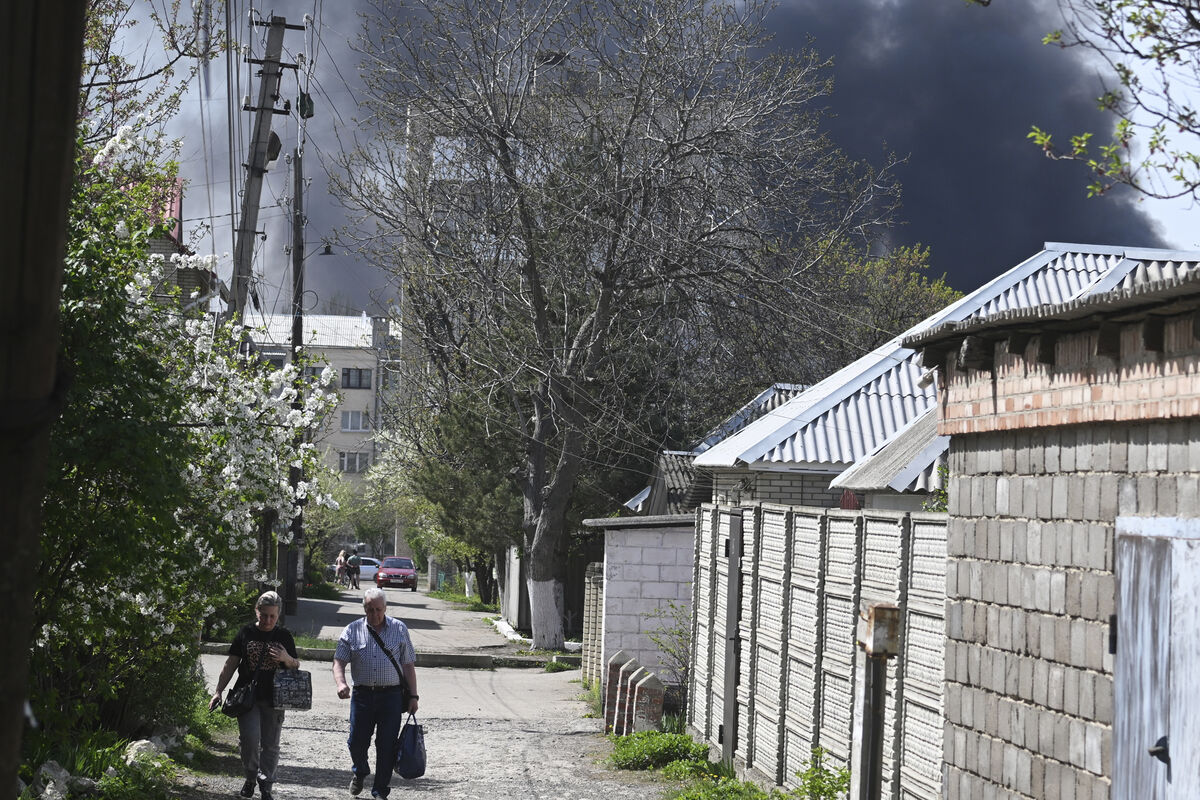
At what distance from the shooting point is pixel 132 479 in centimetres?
A: 793

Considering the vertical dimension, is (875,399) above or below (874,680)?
above

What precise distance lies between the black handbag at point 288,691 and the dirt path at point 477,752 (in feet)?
3.15

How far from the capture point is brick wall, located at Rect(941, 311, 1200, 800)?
466 centimetres

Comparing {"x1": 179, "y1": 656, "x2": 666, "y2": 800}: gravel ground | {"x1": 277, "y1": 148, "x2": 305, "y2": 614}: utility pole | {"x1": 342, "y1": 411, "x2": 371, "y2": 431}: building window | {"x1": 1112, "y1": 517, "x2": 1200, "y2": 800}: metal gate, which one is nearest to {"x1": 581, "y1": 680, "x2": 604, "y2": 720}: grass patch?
{"x1": 179, "y1": 656, "x2": 666, "y2": 800}: gravel ground

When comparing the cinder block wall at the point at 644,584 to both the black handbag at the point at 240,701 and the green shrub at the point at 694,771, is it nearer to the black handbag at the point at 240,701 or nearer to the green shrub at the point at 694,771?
the green shrub at the point at 694,771

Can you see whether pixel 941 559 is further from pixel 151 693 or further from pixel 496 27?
pixel 496 27

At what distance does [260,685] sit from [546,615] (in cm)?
1648

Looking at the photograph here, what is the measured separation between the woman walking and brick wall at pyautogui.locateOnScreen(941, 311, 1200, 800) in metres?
5.45

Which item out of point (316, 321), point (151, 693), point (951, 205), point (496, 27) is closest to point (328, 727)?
point (151, 693)

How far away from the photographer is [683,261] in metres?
22.9

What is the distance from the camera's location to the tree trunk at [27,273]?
1.94 metres

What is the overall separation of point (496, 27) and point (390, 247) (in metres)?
4.46

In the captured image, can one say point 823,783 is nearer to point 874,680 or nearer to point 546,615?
point 874,680

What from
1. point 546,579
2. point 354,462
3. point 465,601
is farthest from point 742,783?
point 354,462
